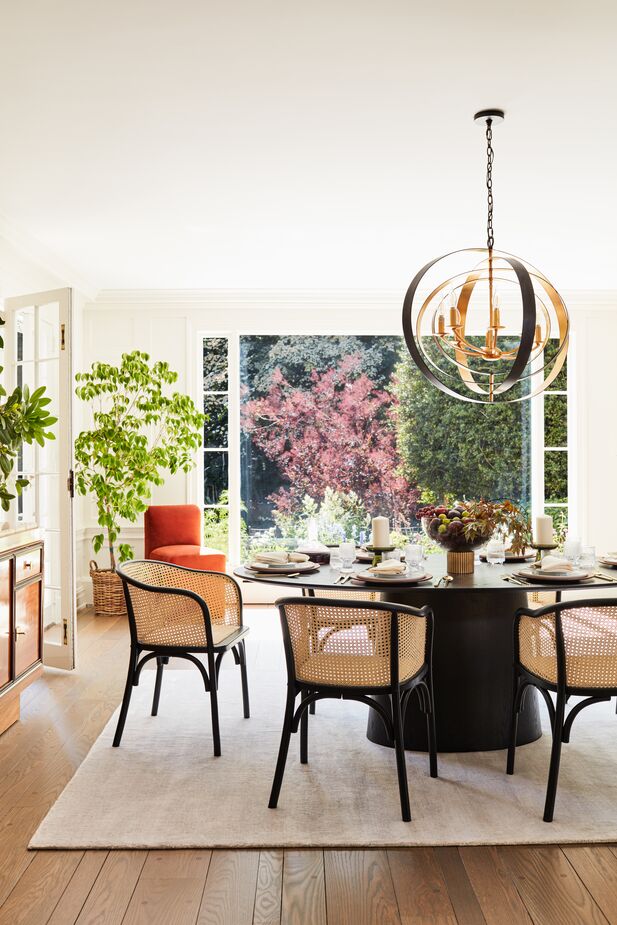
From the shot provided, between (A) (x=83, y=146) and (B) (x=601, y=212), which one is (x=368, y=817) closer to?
(A) (x=83, y=146)

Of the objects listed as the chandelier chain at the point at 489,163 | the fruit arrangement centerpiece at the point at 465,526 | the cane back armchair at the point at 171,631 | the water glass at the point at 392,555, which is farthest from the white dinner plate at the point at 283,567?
the chandelier chain at the point at 489,163

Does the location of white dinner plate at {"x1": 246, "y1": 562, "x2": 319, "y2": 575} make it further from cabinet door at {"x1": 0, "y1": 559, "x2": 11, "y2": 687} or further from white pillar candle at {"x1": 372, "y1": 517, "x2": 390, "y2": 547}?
cabinet door at {"x1": 0, "y1": 559, "x2": 11, "y2": 687}

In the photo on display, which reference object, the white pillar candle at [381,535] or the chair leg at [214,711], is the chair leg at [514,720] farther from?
the chair leg at [214,711]

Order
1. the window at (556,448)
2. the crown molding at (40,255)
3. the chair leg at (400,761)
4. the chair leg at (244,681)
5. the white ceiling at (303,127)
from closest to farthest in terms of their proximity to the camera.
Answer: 1. the white ceiling at (303,127)
2. the chair leg at (400,761)
3. the chair leg at (244,681)
4. the crown molding at (40,255)
5. the window at (556,448)

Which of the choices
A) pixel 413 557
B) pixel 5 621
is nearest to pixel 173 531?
pixel 5 621

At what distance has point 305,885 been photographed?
2.32m

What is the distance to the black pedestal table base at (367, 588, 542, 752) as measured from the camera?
334 cm

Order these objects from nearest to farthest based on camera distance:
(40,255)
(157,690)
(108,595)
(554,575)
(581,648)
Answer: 1. (581,648)
2. (554,575)
3. (157,690)
4. (40,255)
5. (108,595)

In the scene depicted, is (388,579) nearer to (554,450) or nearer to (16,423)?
(16,423)

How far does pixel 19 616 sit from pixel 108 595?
2.50 m

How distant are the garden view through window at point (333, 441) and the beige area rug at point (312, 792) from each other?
125 inches

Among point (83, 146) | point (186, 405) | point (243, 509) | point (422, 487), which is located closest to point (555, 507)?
point (422, 487)

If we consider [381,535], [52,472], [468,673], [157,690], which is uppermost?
[52,472]

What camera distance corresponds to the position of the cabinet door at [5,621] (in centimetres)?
360
